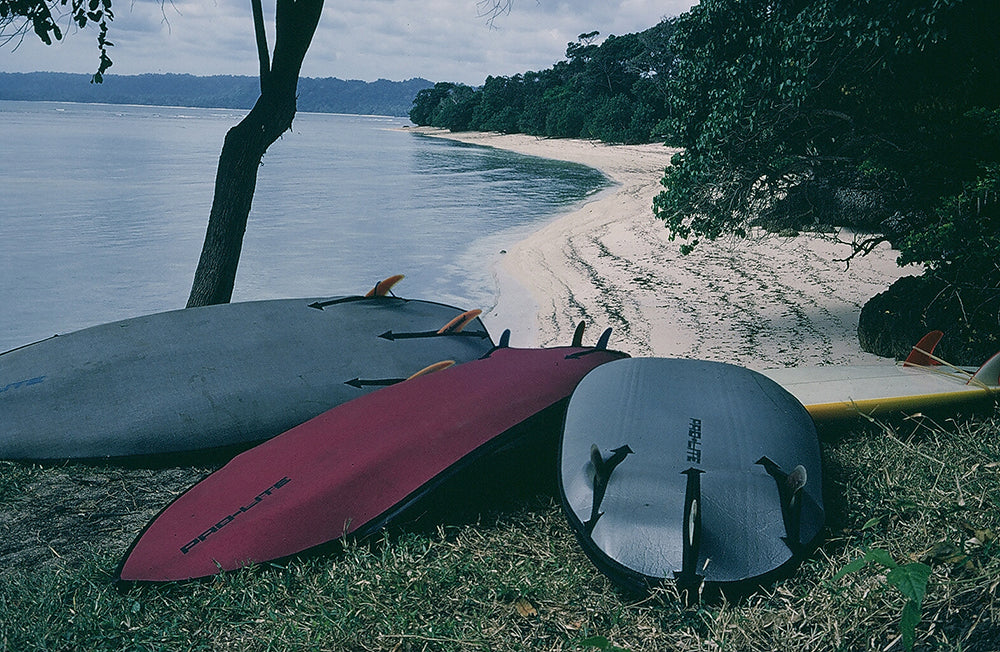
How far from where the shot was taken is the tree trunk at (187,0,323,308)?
6031 millimetres

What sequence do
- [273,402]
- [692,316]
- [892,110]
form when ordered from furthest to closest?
[692,316] < [892,110] < [273,402]

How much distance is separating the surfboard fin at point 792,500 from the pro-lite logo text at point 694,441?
23 cm

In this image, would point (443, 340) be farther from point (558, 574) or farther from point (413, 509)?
point (558, 574)

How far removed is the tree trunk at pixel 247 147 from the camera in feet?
19.8

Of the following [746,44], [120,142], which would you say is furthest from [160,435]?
[120,142]

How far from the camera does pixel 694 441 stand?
2510 mm

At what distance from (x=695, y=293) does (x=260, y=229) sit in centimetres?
1003

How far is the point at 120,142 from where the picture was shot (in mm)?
42719

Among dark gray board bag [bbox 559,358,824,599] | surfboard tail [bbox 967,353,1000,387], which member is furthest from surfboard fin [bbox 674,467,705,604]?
surfboard tail [bbox 967,353,1000,387]

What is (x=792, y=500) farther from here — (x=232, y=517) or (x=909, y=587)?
(x=232, y=517)

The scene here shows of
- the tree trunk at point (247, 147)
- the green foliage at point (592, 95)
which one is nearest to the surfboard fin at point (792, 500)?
the tree trunk at point (247, 147)

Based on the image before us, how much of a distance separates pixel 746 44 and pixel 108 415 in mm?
5258

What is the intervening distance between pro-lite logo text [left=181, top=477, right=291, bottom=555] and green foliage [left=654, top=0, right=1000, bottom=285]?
4.57 m

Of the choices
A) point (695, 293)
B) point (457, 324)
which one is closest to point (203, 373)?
point (457, 324)
